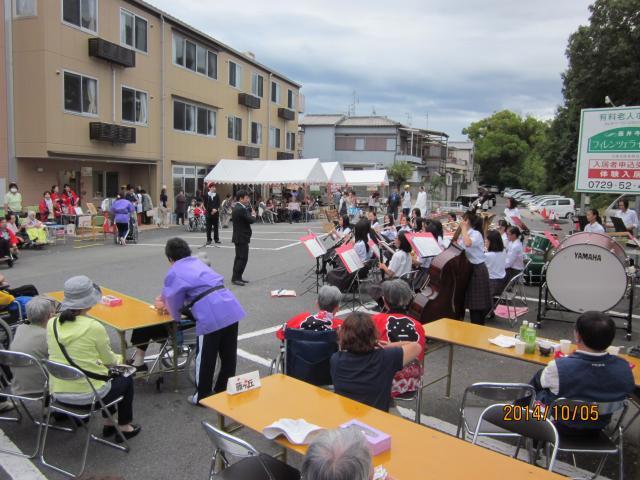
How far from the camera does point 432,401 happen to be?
4812 mm

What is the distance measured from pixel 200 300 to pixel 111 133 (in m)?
15.9

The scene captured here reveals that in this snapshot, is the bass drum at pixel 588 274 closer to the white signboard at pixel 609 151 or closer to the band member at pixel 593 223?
the band member at pixel 593 223

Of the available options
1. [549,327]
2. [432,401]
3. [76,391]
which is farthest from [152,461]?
[549,327]

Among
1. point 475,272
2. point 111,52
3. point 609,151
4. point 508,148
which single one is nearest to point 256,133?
point 111,52

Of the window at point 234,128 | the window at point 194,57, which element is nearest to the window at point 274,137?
the window at point 234,128

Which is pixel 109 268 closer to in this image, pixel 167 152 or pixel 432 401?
pixel 432 401

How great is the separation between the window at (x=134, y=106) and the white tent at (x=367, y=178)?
11.2 meters

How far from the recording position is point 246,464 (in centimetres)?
277

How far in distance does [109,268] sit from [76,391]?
794 centimetres

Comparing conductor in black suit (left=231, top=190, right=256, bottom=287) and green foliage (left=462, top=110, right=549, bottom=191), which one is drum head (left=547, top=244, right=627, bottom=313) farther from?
green foliage (left=462, top=110, right=549, bottom=191)

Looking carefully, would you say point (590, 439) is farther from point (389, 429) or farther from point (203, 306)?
point (203, 306)

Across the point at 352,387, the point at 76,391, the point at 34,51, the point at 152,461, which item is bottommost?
the point at 152,461

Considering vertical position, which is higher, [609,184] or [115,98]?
[115,98]

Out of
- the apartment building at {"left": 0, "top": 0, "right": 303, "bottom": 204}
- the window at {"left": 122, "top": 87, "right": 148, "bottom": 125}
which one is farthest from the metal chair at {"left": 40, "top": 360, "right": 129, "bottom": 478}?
the window at {"left": 122, "top": 87, "right": 148, "bottom": 125}
